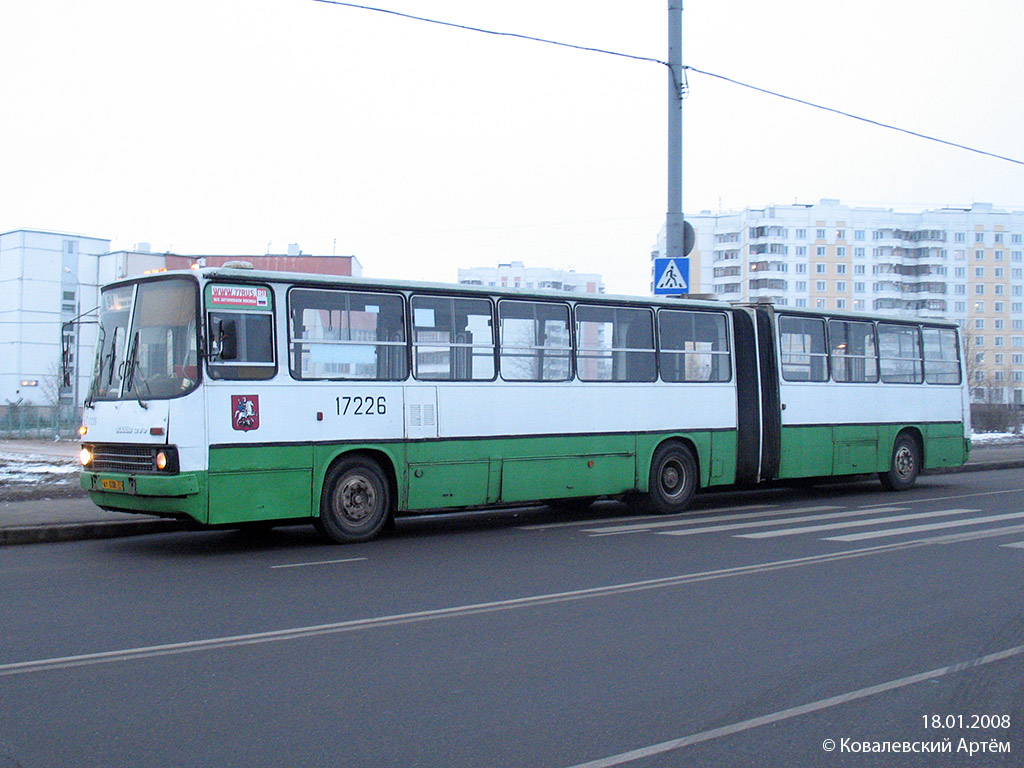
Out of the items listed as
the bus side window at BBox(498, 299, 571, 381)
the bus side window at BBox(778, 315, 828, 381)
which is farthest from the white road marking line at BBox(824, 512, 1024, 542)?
the bus side window at BBox(498, 299, 571, 381)

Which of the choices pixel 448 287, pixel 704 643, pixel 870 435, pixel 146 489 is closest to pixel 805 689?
pixel 704 643

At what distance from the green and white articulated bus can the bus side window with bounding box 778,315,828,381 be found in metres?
0.04

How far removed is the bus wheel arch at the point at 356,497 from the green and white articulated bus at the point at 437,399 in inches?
0.8

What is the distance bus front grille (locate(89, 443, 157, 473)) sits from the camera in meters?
11.6

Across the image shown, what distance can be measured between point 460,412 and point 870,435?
8.83 metres

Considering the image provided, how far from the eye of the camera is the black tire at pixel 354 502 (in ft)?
41.1

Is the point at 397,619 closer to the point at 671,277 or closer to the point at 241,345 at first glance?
the point at 241,345

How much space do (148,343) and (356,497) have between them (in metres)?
2.92

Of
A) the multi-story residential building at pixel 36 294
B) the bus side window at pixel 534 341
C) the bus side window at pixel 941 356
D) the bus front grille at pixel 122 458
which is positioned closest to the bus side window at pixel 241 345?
the bus front grille at pixel 122 458

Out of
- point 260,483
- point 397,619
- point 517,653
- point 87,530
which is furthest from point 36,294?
point 517,653

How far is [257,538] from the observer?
44.0 ft

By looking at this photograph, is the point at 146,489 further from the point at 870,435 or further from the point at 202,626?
the point at 870,435

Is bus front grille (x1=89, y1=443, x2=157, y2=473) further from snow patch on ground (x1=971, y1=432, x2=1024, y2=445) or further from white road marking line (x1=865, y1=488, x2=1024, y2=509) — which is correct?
snow patch on ground (x1=971, y1=432, x2=1024, y2=445)

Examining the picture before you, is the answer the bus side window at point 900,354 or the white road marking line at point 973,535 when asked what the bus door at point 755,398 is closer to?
the bus side window at point 900,354
